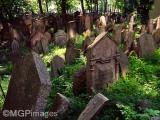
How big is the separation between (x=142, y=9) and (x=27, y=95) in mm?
18674

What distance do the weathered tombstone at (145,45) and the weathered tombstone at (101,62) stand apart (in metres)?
2.32

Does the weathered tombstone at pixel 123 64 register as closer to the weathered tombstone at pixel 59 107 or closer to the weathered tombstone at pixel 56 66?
the weathered tombstone at pixel 56 66

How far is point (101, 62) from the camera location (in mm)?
8977

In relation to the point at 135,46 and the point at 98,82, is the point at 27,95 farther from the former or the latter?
the point at 135,46

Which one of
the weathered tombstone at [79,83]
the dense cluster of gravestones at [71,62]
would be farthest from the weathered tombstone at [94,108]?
the weathered tombstone at [79,83]

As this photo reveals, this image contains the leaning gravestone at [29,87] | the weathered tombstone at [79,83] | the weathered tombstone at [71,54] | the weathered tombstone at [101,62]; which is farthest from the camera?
the weathered tombstone at [71,54]

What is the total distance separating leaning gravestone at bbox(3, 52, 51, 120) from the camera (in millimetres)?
5191

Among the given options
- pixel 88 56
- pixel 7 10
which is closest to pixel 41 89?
pixel 88 56

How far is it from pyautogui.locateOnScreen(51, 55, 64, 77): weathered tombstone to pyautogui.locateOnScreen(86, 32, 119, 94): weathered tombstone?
1.84 m

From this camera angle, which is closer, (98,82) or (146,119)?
(146,119)

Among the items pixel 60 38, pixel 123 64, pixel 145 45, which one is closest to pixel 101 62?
pixel 123 64

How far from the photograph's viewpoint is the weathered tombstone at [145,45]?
38.2 feet

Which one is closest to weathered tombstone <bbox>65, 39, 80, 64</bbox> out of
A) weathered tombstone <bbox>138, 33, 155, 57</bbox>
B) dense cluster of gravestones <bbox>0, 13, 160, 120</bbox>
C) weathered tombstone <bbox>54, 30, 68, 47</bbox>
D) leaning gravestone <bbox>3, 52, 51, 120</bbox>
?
dense cluster of gravestones <bbox>0, 13, 160, 120</bbox>

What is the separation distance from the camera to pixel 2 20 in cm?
2369
